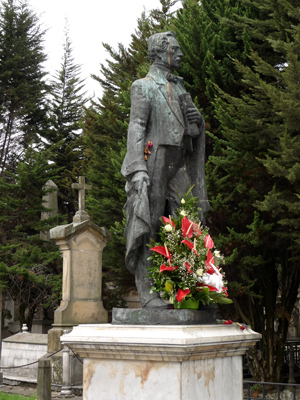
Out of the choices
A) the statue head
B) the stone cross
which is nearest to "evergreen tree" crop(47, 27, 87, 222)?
the stone cross

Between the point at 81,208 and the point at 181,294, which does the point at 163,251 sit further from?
the point at 81,208

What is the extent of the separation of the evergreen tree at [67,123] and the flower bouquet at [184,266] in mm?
21294

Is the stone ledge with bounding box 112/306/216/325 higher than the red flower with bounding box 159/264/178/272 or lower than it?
lower

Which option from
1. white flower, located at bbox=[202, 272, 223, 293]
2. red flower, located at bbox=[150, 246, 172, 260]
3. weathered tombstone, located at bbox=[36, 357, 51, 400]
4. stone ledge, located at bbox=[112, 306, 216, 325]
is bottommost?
weathered tombstone, located at bbox=[36, 357, 51, 400]

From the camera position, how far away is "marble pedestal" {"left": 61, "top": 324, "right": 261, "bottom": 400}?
434 centimetres

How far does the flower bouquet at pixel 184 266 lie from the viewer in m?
4.81

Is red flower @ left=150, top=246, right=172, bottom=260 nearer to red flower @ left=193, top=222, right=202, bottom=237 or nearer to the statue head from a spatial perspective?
red flower @ left=193, top=222, right=202, bottom=237

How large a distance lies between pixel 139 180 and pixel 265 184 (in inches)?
263

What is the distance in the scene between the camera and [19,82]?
28.6 m

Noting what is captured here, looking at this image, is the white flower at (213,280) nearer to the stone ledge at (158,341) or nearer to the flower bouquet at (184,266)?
the flower bouquet at (184,266)

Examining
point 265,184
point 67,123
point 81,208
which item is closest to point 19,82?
point 67,123

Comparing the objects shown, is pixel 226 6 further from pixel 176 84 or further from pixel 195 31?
pixel 176 84

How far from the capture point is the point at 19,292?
1956 cm

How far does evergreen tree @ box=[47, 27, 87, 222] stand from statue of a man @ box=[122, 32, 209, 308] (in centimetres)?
2068
